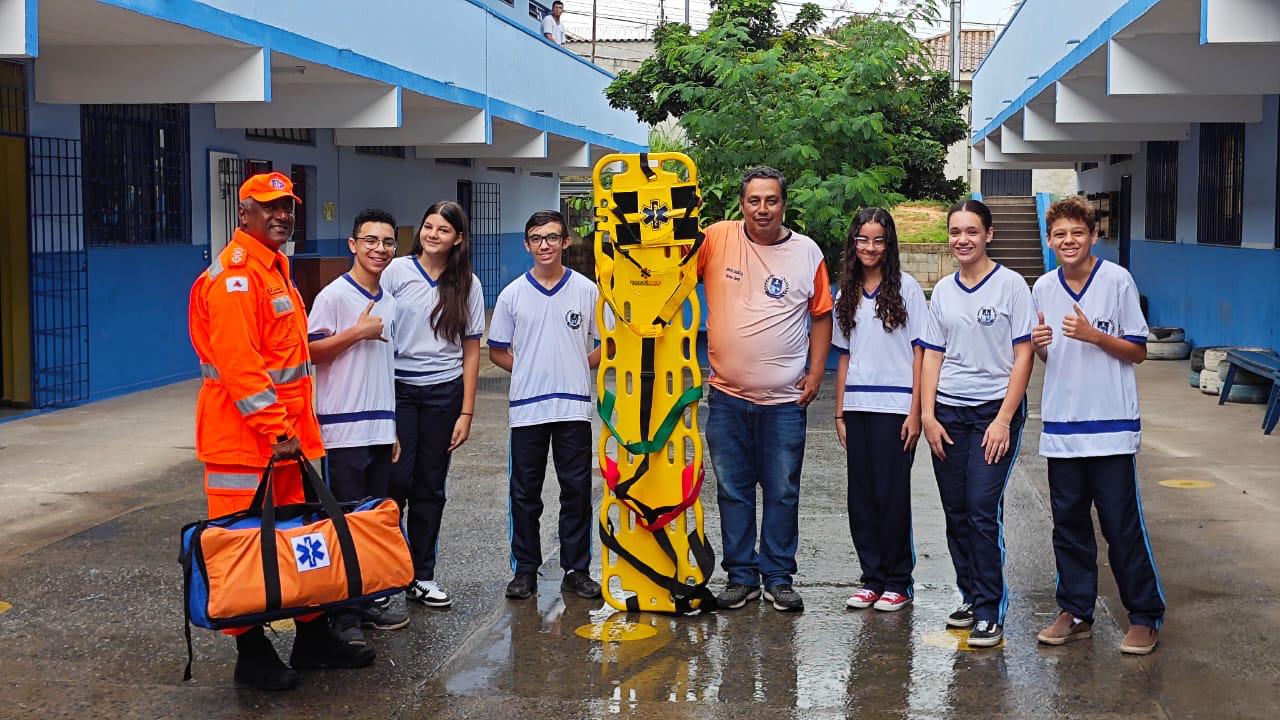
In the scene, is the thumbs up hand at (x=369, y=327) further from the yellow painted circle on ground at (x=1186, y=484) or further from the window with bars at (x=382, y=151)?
the window with bars at (x=382, y=151)

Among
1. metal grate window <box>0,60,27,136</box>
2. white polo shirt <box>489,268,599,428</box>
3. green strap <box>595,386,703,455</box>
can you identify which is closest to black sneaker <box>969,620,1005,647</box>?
green strap <box>595,386,703,455</box>

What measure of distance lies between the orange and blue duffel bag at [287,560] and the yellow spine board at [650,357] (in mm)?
1135

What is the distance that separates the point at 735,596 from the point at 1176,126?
41.2 feet

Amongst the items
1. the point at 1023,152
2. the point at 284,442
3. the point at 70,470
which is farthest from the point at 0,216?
the point at 1023,152

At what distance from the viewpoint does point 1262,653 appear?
17.0ft

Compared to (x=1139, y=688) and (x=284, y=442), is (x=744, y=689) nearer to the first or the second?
(x=1139, y=688)

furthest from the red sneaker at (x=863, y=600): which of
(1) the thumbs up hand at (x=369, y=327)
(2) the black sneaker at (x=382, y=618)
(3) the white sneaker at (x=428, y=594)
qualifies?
(1) the thumbs up hand at (x=369, y=327)

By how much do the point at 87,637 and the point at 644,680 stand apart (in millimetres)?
2217

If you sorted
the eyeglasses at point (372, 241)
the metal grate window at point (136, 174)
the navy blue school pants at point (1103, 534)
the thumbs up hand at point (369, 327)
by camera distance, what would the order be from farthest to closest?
the metal grate window at point (136, 174)
the eyeglasses at point (372, 241)
the thumbs up hand at point (369, 327)
the navy blue school pants at point (1103, 534)

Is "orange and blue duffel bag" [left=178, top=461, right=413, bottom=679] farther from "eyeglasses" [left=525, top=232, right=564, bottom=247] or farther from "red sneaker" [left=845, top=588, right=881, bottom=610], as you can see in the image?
"red sneaker" [left=845, top=588, right=881, bottom=610]

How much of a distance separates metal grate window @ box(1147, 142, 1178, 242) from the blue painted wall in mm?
12084

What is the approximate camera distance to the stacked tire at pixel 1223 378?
12.2 m

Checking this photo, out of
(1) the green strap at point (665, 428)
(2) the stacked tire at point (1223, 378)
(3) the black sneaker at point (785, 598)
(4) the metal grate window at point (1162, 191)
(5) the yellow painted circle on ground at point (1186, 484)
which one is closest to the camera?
(1) the green strap at point (665, 428)

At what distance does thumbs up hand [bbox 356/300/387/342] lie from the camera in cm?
541
